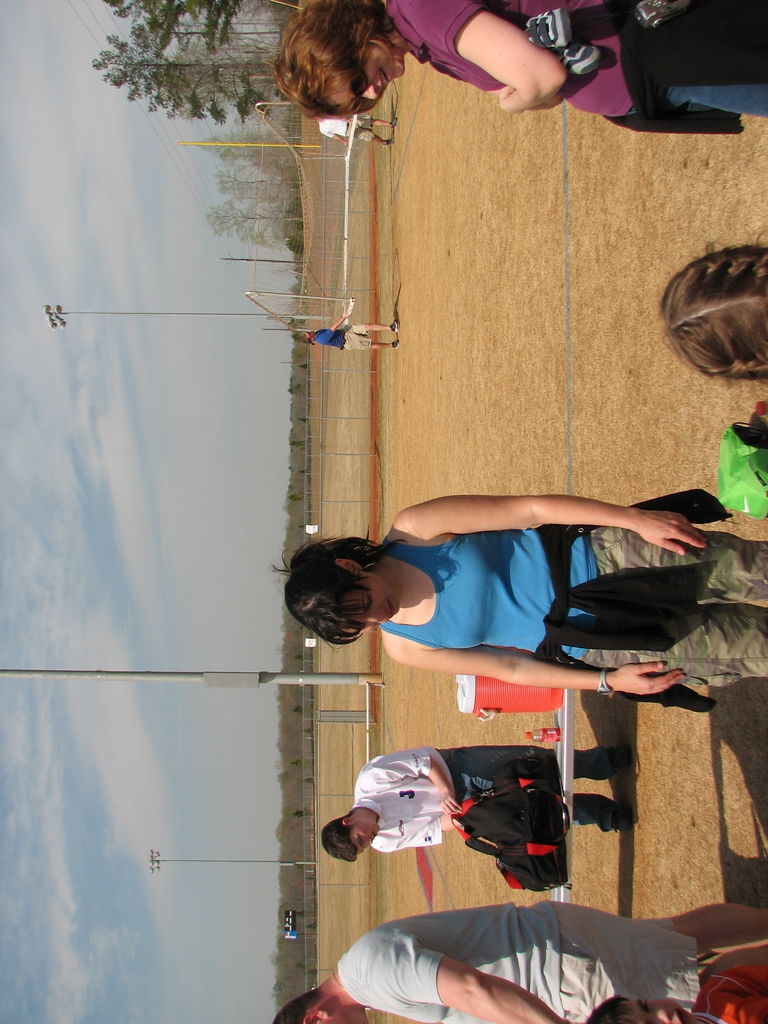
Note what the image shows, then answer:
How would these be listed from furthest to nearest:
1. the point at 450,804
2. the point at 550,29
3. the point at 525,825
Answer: the point at 450,804
the point at 525,825
the point at 550,29

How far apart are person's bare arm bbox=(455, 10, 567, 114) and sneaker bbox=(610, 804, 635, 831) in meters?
4.26

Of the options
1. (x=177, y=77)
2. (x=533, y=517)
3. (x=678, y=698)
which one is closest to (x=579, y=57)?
(x=533, y=517)

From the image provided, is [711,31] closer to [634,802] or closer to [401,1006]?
[401,1006]

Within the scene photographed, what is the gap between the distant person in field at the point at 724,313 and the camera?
2352 millimetres

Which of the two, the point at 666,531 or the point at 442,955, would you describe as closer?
the point at 666,531

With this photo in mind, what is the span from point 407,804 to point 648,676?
136 inches

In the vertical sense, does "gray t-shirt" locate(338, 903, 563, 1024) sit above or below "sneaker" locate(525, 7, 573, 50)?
below

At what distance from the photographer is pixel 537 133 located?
6523 mm

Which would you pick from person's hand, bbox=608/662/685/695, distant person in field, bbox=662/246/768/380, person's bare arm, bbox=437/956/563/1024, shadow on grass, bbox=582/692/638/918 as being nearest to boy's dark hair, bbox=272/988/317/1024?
person's bare arm, bbox=437/956/563/1024

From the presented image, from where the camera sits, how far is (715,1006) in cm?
264

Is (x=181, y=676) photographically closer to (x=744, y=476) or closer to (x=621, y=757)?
(x=621, y=757)

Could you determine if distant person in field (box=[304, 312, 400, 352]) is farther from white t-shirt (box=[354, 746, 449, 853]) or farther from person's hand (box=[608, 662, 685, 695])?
person's hand (box=[608, 662, 685, 695])

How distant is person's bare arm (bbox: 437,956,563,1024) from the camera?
124 inches

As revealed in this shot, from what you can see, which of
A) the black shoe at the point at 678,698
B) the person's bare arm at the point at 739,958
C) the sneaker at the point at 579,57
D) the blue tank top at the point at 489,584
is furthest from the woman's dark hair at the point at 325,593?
the person's bare arm at the point at 739,958
